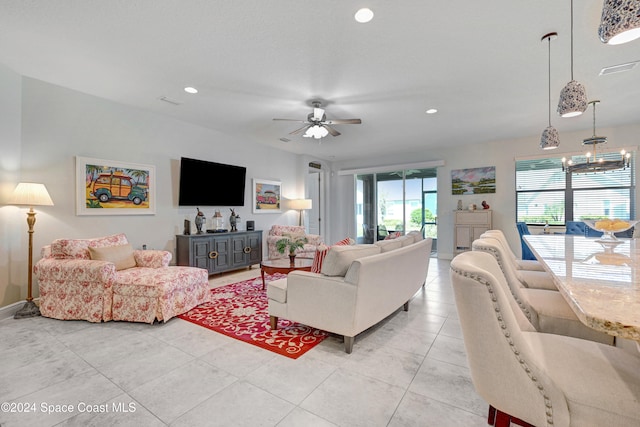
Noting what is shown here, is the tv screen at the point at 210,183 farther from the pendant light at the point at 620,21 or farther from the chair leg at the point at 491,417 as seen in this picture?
the pendant light at the point at 620,21

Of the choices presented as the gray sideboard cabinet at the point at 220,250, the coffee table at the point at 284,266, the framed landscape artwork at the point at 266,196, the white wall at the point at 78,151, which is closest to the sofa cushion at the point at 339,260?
the coffee table at the point at 284,266

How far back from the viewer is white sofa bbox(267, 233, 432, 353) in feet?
7.68

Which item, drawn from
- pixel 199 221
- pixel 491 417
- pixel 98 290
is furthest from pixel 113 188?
pixel 491 417

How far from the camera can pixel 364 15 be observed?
7.45 feet

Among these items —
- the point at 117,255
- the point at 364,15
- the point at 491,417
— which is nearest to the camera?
the point at 491,417

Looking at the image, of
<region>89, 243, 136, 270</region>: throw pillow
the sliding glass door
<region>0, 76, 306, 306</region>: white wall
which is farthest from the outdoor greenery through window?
<region>89, 243, 136, 270</region>: throw pillow

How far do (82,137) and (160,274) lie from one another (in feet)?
7.41

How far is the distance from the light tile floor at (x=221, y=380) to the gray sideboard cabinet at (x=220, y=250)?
6.06 ft

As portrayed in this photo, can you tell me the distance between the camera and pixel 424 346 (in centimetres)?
247

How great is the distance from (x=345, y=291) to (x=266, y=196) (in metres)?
4.58

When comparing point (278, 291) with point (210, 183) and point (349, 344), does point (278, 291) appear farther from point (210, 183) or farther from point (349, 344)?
point (210, 183)

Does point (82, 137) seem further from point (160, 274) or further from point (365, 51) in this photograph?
point (365, 51)

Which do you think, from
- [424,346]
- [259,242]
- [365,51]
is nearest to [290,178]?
[259,242]

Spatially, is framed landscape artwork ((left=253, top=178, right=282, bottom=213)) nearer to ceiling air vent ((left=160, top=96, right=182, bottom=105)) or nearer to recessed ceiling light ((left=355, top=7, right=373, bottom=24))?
ceiling air vent ((left=160, top=96, right=182, bottom=105))
